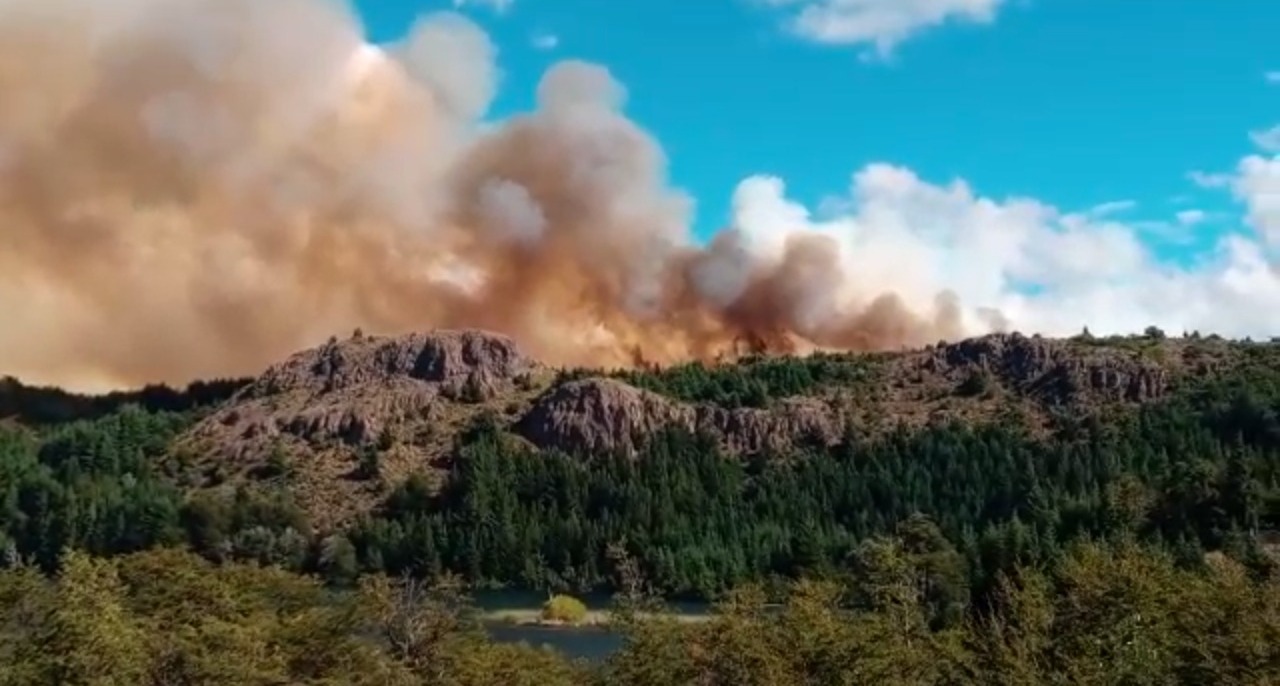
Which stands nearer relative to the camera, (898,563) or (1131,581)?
(1131,581)

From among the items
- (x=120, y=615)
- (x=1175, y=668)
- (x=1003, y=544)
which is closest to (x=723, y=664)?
(x=1175, y=668)

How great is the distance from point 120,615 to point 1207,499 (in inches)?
6427

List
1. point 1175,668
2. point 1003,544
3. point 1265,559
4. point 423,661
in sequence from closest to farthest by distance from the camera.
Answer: point 1175,668 < point 423,661 < point 1265,559 < point 1003,544

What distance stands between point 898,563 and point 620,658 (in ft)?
143

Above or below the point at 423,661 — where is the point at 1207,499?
above

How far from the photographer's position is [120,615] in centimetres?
7188

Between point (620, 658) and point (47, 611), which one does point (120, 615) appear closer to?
point (47, 611)

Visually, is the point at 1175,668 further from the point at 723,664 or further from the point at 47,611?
the point at 47,611

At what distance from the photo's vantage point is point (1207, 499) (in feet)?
642

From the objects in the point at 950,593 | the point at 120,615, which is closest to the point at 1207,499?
the point at 950,593

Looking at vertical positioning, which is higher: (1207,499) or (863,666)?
(1207,499)

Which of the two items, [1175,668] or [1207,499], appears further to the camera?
[1207,499]

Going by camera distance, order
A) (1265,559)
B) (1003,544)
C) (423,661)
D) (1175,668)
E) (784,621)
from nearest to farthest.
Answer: (1175,668)
(784,621)
(423,661)
(1265,559)
(1003,544)

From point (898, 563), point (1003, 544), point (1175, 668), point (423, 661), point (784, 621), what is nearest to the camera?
point (1175, 668)
